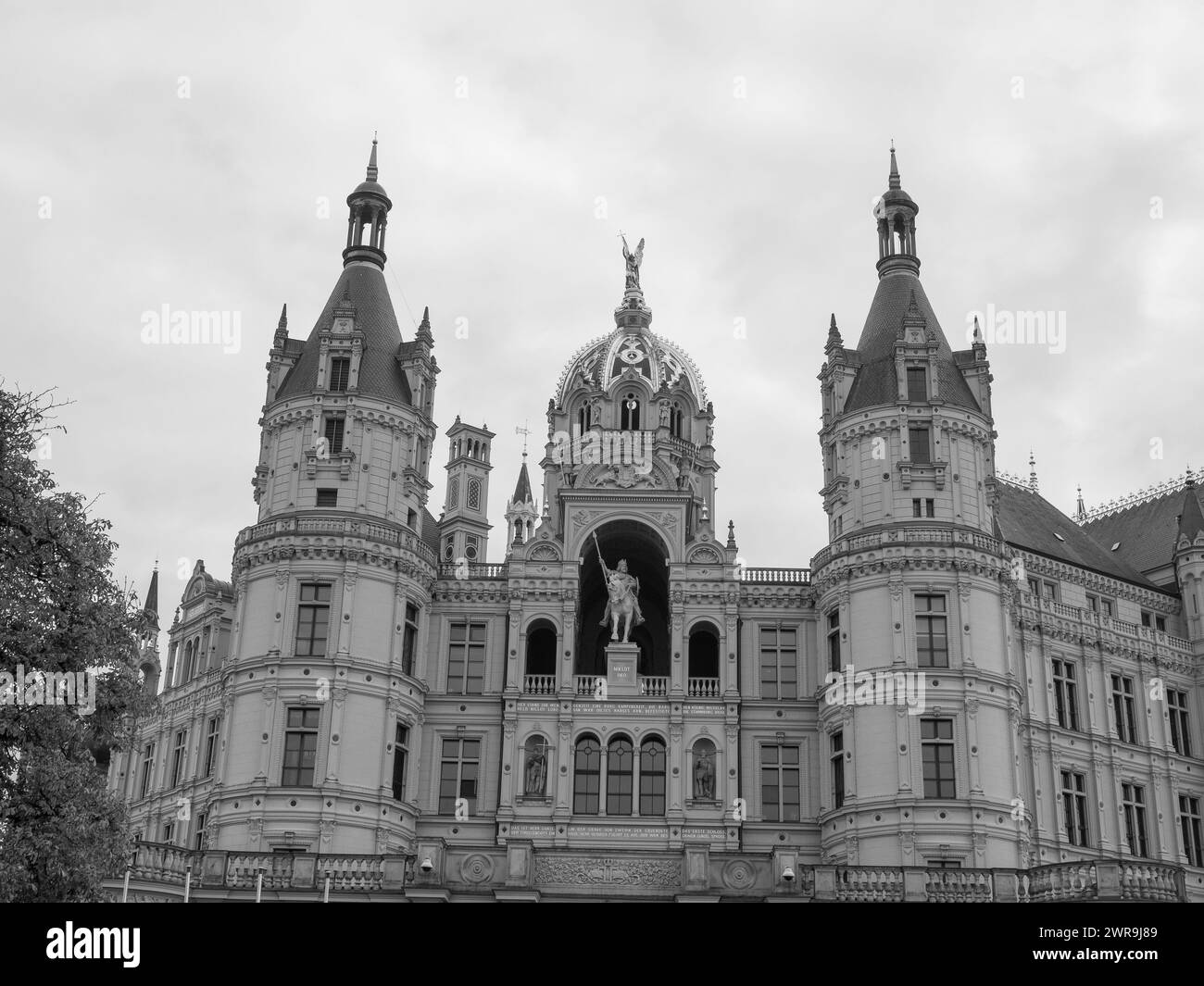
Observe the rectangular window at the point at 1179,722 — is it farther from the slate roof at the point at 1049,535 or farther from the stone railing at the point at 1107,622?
the slate roof at the point at 1049,535

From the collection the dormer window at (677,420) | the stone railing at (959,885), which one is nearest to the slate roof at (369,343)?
the dormer window at (677,420)

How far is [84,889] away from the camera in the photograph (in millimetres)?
30656

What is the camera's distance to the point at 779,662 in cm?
6519

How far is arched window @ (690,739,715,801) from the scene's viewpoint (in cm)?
6188

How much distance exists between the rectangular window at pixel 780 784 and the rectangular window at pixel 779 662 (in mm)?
2538

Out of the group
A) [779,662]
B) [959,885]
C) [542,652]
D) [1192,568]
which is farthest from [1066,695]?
[542,652]

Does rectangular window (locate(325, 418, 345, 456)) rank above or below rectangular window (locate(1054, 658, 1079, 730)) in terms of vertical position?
above

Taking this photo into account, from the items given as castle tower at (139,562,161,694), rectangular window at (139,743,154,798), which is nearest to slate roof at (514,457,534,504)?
castle tower at (139,562,161,694)

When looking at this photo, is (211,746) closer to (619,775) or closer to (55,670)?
(619,775)

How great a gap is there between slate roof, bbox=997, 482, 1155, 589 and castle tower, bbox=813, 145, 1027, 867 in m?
7.51

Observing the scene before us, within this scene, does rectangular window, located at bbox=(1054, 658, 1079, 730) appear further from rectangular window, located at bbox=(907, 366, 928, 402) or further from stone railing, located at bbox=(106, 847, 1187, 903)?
stone railing, located at bbox=(106, 847, 1187, 903)
